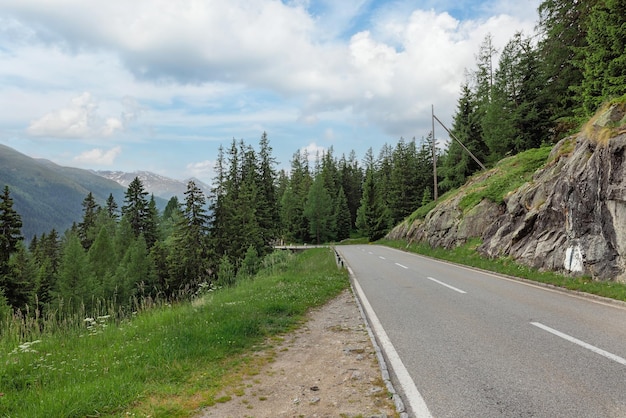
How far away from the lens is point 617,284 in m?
10.3

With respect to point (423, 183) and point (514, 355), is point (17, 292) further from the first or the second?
point (423, 183)

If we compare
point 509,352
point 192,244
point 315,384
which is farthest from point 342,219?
point 315,384

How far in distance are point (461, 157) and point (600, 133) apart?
3274 centimetres

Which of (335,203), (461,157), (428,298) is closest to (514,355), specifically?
→ (428,298)

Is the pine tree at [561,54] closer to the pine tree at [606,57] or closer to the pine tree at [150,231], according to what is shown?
the pine tree at [606,57]

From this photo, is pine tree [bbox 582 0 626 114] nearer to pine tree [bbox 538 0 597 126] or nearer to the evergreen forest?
the evergreen forest

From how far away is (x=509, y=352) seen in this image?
225 inches

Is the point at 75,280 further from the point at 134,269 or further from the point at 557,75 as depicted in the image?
the point at 557,75

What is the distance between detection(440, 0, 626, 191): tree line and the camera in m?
20.1

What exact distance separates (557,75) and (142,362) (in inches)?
1455

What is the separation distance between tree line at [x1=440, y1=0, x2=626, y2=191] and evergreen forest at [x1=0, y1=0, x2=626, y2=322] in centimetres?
10

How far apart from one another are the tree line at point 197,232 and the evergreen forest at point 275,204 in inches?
6.6

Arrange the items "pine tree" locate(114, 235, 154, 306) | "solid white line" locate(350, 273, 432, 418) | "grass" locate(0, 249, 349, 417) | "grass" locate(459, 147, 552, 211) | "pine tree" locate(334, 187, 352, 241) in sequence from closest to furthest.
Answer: "solid white line" locate(350, 273, 432, 418)
"grass" locate(0, 249, 349, 417)
"grass" locate(459, 147, 552, 211)
"pine tree" locate(114, 235, 154, 306)
"pine tree" locate(334, 187, 352, 241)

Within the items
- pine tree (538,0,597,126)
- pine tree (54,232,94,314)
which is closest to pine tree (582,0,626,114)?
pine tree (538,0,597,126)
